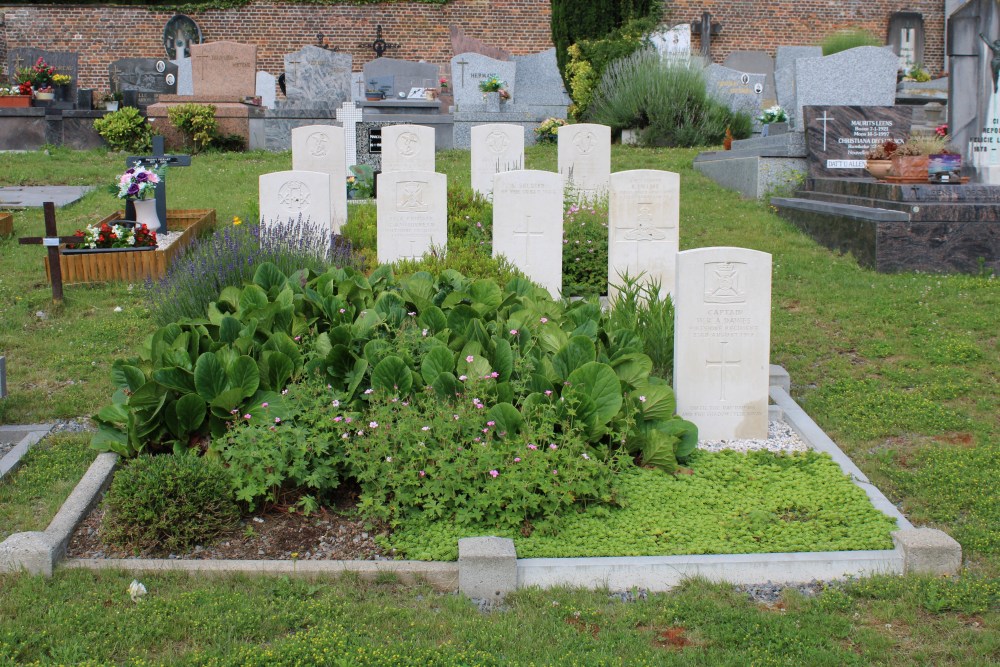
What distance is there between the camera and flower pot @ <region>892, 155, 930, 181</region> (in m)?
10.1

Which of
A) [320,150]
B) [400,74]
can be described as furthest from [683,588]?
[400,74]

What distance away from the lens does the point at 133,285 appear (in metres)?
8.62

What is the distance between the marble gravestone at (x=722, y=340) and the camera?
5133 millimetres

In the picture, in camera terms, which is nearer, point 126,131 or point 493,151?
point 493,151

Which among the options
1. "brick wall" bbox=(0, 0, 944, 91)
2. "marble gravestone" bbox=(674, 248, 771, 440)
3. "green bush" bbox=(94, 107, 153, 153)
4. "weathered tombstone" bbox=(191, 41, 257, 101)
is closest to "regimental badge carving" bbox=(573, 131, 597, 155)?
"marble gravestone" bbox=(674, 248, 771, 440)

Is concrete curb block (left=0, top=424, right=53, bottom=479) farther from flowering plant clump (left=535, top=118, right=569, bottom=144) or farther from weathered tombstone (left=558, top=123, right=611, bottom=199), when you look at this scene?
flowering plant clump (left=535, top=118, right=569, bottom=144)

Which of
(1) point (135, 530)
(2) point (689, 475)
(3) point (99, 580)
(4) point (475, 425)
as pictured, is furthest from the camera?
(2) point (689, 475)

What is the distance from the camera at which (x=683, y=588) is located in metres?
3.94

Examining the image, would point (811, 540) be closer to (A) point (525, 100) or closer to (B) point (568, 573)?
(B) point (568, 573)

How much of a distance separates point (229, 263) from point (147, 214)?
3.41 m

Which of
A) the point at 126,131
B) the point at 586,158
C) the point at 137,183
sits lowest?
the point at 137,183

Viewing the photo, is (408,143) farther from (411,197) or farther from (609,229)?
(609,229)

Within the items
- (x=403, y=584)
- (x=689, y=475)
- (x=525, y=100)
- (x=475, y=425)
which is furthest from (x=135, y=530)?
(x=525, y=100)

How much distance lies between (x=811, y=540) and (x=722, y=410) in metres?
1.21
